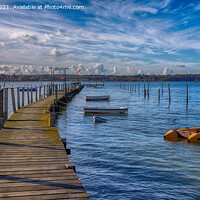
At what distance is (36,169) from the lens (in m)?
7.81

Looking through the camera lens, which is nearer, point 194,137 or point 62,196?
point 62,196

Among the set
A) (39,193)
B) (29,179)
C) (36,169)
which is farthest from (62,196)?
(36,169)

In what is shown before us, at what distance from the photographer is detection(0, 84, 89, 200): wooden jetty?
6199 millimetres

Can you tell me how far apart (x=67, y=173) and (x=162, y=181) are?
5240mm

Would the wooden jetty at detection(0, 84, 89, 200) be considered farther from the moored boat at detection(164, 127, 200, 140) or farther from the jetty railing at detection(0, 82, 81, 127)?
the moored boat at detection(164, 127, 200, 140)

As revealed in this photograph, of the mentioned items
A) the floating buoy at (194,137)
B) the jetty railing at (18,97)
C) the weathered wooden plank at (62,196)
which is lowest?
the floating buoy at (194,137)

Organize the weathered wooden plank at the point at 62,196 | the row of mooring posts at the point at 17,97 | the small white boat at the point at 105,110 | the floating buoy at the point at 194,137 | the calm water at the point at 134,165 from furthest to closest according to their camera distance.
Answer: the small white boat at the point at 105,110
the floating buoy at the point at 194,137
the row of mooring posts at the point at 17,97
the calm water at the point at 134,165
the weathered wooden plank at the point at 62,196

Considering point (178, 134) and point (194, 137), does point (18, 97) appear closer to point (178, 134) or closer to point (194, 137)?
point (178, 134)

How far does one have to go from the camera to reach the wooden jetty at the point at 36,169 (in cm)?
620

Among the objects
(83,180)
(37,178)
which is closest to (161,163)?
(83,180)

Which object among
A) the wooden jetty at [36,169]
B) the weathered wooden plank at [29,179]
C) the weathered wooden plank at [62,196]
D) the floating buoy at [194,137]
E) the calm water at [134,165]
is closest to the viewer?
the weathered wooden plank at [62,196]

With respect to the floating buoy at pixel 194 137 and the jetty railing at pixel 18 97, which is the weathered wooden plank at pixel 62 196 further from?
the floating buoy at pixel 194 137

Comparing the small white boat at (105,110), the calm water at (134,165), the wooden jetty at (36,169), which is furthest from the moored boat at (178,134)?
the small white boat at (105,110)

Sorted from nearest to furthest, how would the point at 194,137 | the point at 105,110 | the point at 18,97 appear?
the point at 194,137
the point at 18,97
the point at 105,110
